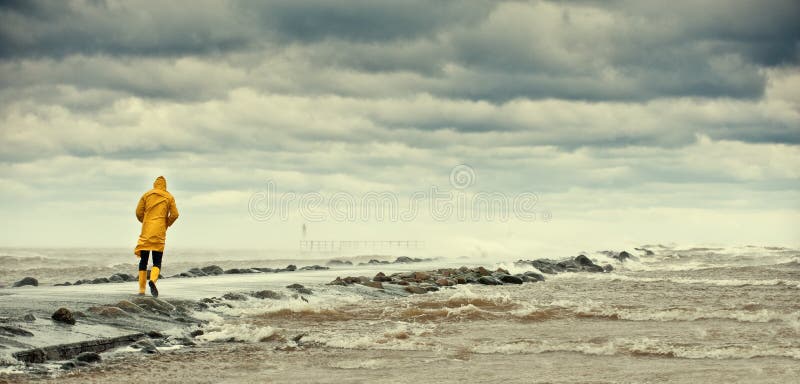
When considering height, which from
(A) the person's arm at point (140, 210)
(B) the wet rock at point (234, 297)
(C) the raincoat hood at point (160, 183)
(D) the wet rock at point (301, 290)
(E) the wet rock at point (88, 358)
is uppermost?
(C) the raincoat hood at point (160, 183)

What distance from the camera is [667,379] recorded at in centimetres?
874

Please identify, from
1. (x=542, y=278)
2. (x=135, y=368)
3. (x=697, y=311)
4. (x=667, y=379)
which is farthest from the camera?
(x=542, y=278)

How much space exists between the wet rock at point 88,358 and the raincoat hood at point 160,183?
689 centimetres

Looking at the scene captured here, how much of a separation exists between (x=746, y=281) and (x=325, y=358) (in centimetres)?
1938

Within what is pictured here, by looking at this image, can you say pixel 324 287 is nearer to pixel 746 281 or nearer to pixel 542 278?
pixel 542 278

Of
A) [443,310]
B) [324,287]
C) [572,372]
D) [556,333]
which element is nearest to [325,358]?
[572,372]

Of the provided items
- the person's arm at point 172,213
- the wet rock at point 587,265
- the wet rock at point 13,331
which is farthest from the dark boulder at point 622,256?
the wet rock at point 13,331

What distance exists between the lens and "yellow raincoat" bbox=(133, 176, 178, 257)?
15719mm

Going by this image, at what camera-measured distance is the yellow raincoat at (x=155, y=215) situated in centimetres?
1572

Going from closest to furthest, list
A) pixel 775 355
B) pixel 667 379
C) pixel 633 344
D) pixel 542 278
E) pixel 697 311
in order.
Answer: pixel 667 379, pixel 775 355, pixel 633 344, pixel 697 311, pixel 542 278

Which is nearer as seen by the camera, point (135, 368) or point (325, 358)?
point (135, 368)

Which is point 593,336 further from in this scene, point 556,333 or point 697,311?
point 697,311

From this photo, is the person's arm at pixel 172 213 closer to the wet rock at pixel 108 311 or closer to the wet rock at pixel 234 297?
the wet rock at pixel 234 297

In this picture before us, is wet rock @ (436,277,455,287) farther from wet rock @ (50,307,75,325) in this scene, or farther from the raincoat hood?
wet rock @ (50,307,75,325)
